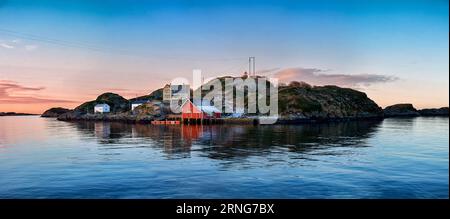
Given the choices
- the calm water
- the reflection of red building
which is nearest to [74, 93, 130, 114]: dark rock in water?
the reflection of red building

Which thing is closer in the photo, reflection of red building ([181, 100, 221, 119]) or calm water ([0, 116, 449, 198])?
calm water ([0, 116, 449, 198])

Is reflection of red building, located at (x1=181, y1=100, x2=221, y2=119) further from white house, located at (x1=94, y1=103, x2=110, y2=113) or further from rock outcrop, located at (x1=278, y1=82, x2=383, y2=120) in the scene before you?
white house, located at (x1=94, y1=103, x2=110, y2=113)

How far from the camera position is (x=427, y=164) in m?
29.2

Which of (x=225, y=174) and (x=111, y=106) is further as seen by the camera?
(x=111, y=106)

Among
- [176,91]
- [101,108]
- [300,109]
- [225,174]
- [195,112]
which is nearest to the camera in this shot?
[225,174]

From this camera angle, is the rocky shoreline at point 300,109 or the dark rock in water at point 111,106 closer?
the rocky shoreline at point 300,109

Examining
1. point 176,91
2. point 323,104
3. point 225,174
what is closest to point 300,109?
point 323,104

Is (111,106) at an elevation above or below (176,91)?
below

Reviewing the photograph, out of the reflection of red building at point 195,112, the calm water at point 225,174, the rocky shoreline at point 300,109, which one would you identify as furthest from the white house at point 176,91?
the calm water at point 225,174

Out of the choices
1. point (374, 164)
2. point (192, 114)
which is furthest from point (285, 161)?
point (192, 114)

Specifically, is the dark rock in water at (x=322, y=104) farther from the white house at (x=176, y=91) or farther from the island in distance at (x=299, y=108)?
the white house at (x=176, y=91)

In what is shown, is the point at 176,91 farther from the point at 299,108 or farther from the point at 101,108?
the point at 299,108
